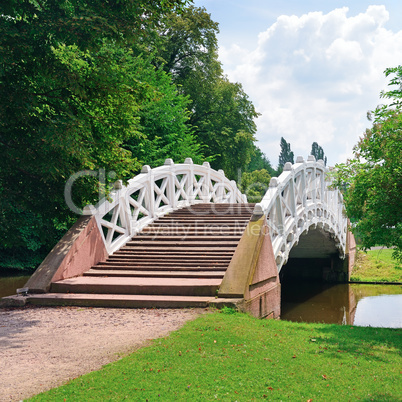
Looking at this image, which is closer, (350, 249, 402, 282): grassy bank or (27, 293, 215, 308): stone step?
(27, 293, 215, 308): stone step

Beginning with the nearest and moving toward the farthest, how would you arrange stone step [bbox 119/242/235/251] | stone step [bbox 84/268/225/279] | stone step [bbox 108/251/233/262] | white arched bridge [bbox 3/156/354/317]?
1. white arched bridge [bbox 3/156/354/317]
2. stone step [bbox 84/268/225/279]
3. stone step [bbox 108/251/233/262]
4. stone step [bbox 119/242/235/251]

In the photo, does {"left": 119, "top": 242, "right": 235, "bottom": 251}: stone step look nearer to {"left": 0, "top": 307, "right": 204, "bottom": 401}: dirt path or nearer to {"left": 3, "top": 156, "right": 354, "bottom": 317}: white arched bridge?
{"left": 3, "top": 156, "right": 354, "bottom": 317}: white arched bridge

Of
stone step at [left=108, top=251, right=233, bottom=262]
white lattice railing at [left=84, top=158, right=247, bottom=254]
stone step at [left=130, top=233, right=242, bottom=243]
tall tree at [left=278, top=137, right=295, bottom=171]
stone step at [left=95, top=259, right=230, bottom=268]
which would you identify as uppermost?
tall tree at [left=278, top=137, right=295, bottom=171]

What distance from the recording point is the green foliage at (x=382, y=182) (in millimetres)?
8484

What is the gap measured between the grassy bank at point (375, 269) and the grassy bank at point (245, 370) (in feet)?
73.3

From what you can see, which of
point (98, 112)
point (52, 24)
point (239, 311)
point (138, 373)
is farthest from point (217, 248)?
point (138, 373)

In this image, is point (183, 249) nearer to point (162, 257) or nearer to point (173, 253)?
point (173, 253)

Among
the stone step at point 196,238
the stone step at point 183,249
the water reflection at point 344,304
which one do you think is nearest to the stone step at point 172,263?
the stone step at point 183,249

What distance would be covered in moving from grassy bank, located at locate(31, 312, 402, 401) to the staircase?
2232mm

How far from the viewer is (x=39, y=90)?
10625 millimetres

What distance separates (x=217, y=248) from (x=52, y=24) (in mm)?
6653

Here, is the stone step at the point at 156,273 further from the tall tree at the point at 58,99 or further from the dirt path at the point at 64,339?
the dirt path at the point at 64,339

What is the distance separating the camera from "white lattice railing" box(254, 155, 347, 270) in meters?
14.6

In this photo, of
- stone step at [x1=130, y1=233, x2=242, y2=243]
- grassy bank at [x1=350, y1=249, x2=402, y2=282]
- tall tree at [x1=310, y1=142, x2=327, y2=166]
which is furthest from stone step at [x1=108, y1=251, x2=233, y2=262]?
tall tree at [x1=310, y1=142, x2=327, y2=166]
